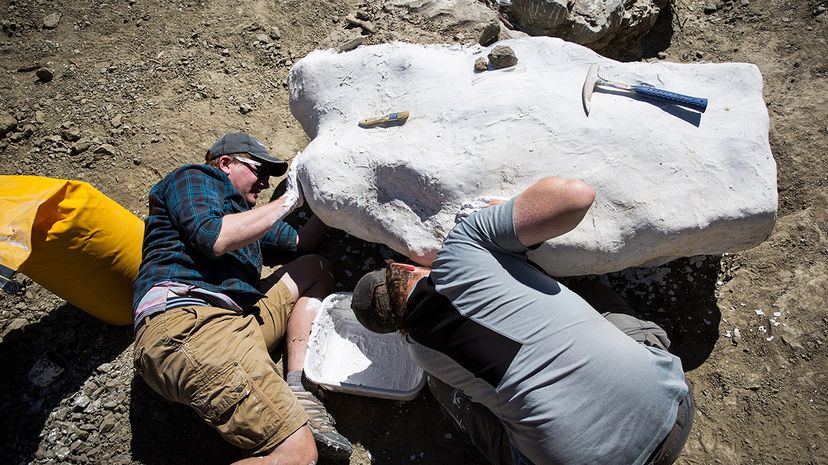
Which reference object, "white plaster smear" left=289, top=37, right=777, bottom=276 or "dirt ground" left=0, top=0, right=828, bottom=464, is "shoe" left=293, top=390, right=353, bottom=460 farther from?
"white plaster smear" left=289, top=37, right=777, bottom=276

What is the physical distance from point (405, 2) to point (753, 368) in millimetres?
2886

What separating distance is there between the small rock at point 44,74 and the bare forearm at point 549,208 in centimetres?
367

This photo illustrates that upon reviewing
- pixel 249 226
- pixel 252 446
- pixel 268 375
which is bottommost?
pixel 252 446

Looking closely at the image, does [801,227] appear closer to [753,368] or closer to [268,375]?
[753,368]

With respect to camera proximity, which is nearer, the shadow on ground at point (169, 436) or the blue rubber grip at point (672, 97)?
the blue rubber grip at point (672, 97)

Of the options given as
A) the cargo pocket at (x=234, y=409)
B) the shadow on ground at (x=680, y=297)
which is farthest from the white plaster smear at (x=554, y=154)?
the cargo pocket at (x=234, y=409)

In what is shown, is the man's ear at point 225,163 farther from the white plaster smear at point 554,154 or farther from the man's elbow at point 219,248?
the man's elbow at point 219,248

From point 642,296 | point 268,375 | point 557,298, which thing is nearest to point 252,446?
point 268,375

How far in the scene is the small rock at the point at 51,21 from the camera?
391 cm

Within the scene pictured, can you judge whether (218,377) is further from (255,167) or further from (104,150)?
(104,150)

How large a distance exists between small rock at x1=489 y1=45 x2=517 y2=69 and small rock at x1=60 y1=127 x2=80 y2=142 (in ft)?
9.16

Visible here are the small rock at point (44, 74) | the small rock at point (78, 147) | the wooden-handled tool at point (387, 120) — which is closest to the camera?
the wooden-handled tool at point (387, 120)

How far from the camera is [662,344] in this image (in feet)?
7.09

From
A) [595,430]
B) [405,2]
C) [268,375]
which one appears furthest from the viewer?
[405,2]
